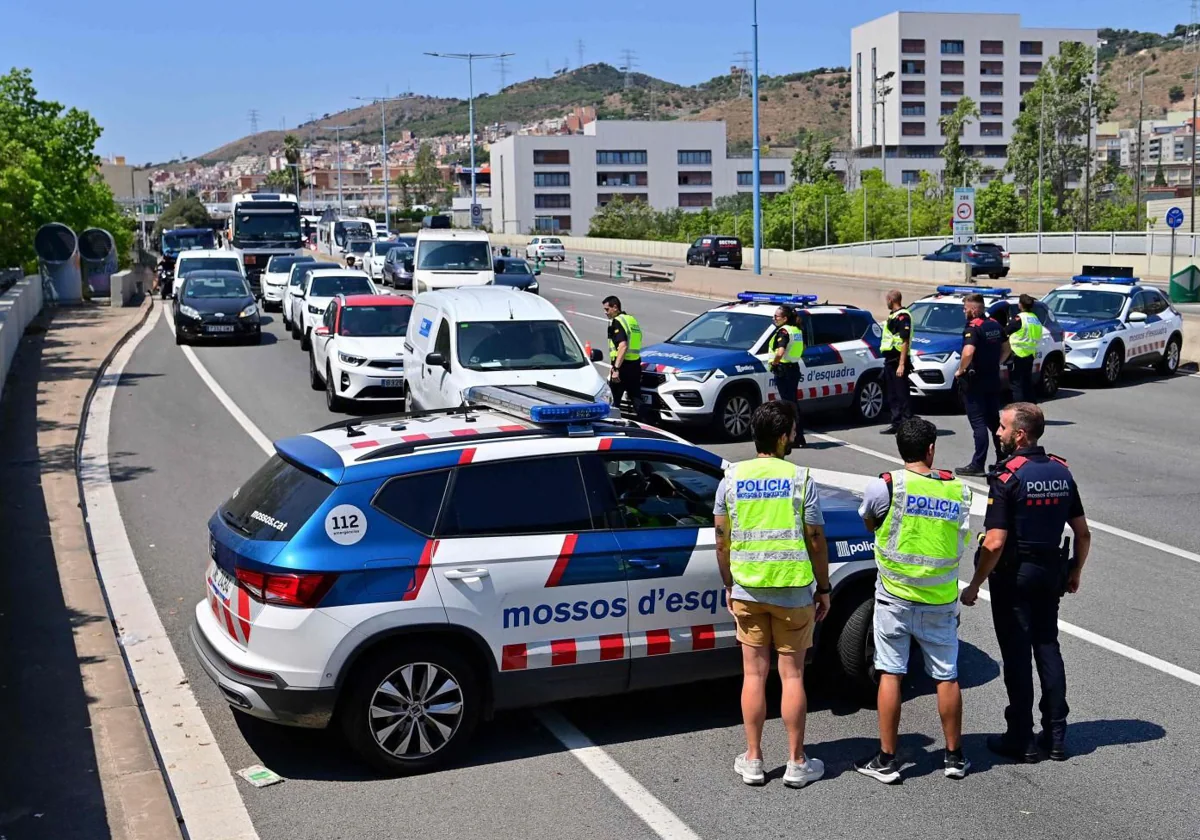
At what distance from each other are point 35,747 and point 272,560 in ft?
5.89

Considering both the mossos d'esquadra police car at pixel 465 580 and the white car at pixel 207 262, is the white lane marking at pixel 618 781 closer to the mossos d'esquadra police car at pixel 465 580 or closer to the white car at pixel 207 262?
the mossos d'esquadra police car at pixel 465 580

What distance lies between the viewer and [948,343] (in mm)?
19109

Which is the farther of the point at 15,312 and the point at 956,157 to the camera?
the point at 956,157

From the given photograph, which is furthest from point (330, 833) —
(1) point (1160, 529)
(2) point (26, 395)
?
(2) point (26, 395)

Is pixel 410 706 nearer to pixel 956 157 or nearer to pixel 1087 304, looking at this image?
pixel 1087 304

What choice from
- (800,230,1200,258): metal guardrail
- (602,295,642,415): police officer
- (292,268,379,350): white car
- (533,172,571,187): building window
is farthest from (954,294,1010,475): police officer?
(533,172,571,187): building window

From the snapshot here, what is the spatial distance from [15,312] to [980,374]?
61.6 ft

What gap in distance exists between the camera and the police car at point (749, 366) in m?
16.3

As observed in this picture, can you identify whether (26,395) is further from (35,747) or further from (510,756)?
(510,756)

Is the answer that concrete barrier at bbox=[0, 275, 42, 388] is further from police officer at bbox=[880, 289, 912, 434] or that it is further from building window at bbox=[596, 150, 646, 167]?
→ building window at bbox=[596, 150, 646, 167]

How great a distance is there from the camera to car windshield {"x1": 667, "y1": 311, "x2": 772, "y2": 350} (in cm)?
1727

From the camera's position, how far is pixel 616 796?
603 cm

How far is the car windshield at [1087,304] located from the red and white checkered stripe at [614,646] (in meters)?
17.3

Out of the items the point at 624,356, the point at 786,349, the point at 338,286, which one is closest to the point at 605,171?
the point at 338,286
